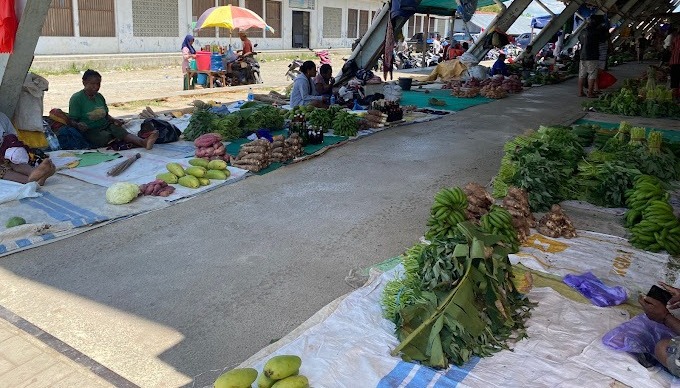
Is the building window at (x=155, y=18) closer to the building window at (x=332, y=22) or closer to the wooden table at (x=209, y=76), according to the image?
the wooden table at (x=209, y=76)

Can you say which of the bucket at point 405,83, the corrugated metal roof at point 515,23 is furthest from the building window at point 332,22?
the bucket at point 405,83

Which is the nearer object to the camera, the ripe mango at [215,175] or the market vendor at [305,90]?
the ripe mango at [215,175]

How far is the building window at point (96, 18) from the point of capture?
1811 cm

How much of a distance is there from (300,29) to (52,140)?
22726mm

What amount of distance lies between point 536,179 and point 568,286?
174 cm

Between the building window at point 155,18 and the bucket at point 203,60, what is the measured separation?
6958 millimetres

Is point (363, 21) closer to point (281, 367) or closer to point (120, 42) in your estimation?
A: point (120, 42)

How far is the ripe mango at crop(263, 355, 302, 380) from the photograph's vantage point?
2564mm

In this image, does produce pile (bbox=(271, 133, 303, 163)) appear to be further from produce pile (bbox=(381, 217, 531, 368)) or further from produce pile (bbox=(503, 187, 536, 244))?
produce pile (bbox=(381, 217, 531, 368))

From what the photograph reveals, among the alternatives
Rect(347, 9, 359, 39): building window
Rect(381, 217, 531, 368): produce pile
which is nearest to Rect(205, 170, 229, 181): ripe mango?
Rect(381, 217, 531, 368): produce pile

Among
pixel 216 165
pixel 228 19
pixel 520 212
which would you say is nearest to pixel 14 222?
pixel 216 165

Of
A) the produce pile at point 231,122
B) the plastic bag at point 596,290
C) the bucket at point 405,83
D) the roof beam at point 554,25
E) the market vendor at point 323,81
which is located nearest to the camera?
the plastic bag at point 596,290

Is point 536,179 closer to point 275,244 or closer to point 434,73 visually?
point 275,244

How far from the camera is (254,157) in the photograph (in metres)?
6.81
